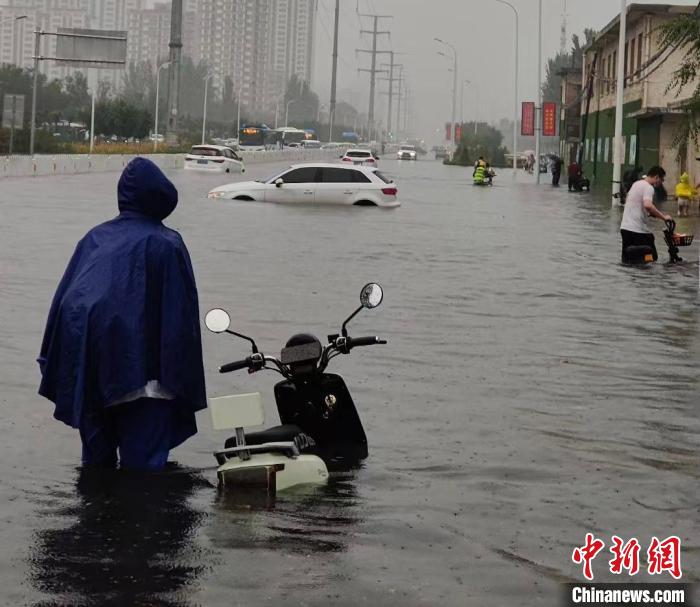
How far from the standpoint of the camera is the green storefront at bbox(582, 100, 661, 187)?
56938mm

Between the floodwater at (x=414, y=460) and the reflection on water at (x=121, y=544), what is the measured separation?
0.05 ft

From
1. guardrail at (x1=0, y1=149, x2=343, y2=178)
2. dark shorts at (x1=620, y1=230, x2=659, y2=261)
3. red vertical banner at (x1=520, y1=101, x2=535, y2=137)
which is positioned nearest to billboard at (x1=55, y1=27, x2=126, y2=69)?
guardrail at (x1=0, y1=149, x2=343, y2=178)

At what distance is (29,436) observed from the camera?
367 inches

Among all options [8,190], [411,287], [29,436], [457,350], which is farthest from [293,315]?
[8,190]

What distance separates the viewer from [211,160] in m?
67.6

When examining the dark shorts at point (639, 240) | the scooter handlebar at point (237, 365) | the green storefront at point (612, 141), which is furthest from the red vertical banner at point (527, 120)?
the scooter handlebar at point (237, 365)

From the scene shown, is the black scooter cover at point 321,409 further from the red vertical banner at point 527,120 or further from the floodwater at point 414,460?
the red vertical banner at point 527,120

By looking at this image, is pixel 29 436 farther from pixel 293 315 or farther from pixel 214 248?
pixel 214 248

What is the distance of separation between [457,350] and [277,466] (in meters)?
6.21

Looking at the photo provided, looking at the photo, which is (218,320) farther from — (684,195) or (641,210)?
(684,195)

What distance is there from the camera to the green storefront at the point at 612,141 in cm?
5694

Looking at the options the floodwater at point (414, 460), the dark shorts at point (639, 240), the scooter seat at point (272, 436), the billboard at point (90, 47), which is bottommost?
the floodwater at point (414, 460)

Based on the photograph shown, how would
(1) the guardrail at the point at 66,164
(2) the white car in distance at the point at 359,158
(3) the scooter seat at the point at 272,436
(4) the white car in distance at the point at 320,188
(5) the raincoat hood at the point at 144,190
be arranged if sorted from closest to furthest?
1. (5) the raincoat hood at the point at 144,190
2. (3) the scooter seat at the point at 272,436
3. (4) the white car in distance at the point at 320,188
4. (1) the guardrail at the point at 66,164
5. (2) the white car in distance at the point at 359,158

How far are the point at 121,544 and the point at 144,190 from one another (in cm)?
168
